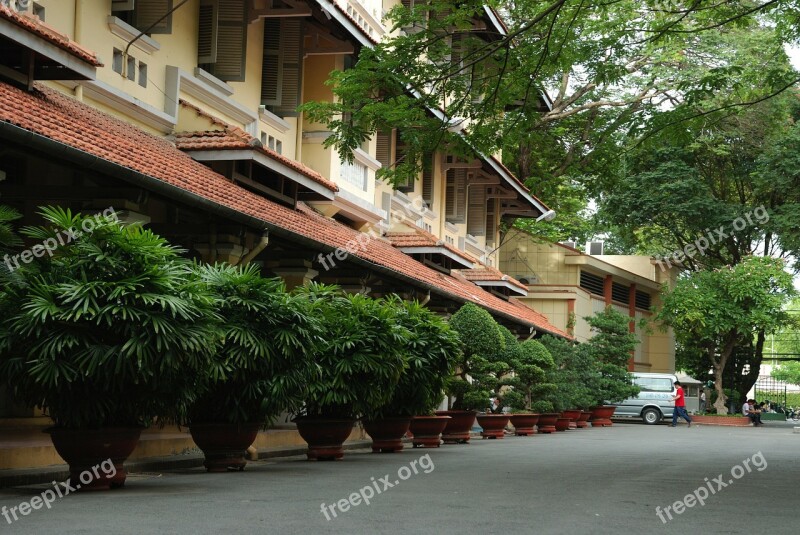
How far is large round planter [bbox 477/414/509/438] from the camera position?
79.9 feet

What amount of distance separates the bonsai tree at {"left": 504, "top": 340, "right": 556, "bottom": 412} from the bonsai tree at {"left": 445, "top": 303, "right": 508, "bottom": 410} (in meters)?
3.57

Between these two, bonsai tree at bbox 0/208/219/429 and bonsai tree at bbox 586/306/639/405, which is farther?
bonsai tree at bbox 586/306/639/405

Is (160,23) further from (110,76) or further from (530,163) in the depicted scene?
(530,163)

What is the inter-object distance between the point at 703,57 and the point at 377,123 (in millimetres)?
25835

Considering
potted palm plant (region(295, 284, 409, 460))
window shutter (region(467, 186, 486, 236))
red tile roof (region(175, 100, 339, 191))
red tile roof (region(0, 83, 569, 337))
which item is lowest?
potted palm plant (region(295, 284, 409, 460))

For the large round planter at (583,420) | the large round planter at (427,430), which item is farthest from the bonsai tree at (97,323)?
the large round planter at (583,420)

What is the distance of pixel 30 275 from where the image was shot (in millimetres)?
9648

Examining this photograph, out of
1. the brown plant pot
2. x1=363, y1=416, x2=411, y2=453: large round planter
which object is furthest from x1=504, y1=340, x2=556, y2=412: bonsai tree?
x1=363, y1=416, x2=411, y2=453: large round planter

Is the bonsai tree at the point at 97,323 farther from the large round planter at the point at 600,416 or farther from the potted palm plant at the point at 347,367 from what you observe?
the large round planter at the point at 600,416

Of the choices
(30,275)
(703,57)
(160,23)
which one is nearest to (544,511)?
(30,275)

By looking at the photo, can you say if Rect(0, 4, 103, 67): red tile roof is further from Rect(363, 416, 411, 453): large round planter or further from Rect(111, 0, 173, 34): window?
A: Rect(363, 416, 411, 453): large round planter

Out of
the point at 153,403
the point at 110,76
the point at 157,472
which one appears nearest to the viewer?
the point at 153,403

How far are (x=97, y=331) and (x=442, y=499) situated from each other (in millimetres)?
3304

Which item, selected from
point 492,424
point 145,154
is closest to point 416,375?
point 145,154
